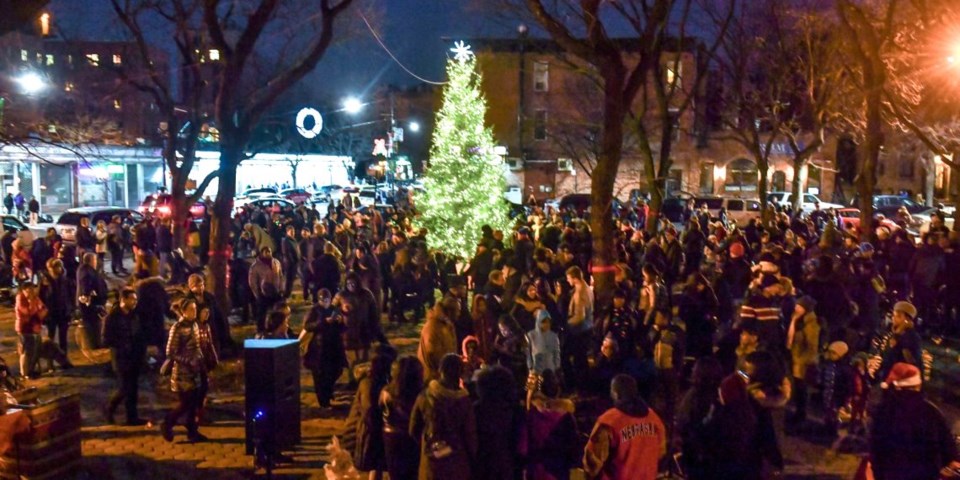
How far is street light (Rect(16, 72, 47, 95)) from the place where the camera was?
50.9 ft

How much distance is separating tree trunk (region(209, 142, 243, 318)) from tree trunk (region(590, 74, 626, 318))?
5.32 meters

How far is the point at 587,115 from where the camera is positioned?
1735 inches

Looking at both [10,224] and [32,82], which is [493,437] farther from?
[10,224]

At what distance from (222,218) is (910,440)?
9.62 m

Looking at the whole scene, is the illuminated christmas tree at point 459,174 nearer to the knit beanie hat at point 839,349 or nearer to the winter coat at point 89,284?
the winter coat at point 89,284

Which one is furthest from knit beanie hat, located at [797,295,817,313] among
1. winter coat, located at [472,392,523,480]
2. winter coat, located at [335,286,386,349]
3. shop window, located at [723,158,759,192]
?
shop window, located at [723,158,759,192]

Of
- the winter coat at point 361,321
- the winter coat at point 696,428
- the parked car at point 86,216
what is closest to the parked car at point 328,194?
the parked car at point 86,216

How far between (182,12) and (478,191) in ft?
24.4

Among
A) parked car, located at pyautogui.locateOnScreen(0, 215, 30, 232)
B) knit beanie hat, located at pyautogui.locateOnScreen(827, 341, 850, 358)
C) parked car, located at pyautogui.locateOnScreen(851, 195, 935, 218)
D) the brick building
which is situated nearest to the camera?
knit beanie hat, located at pyautogui.locateOnScreen(827, 341, 850, 358)

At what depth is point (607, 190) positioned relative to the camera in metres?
11.8

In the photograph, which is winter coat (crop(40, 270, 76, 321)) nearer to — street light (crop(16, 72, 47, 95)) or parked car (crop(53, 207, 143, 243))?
street light (crop(16, 72, 47, 95))

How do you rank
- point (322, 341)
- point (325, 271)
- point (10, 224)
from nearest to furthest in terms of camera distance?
point (322, 341) < point (325, 271) < point (10, 224)

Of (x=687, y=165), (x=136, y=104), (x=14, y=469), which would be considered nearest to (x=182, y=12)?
(x=14, y=469)

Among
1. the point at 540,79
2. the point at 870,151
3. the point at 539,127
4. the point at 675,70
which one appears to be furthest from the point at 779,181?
the point at 870,151
